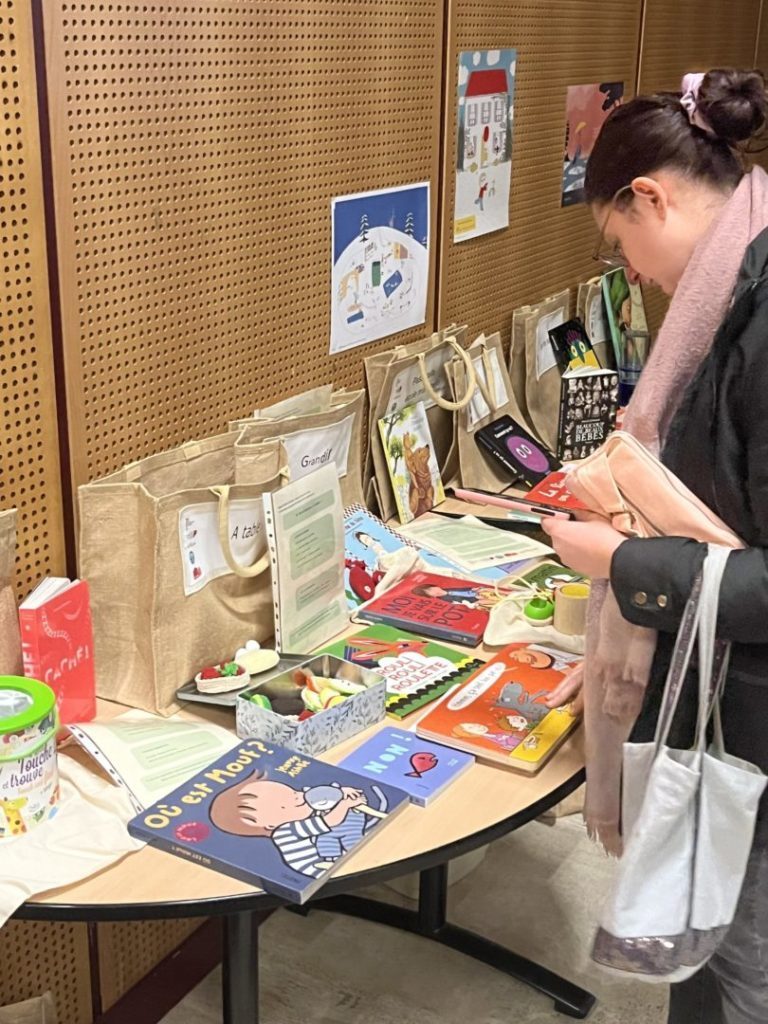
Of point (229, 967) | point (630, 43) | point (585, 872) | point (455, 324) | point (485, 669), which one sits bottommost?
point (585, 872)

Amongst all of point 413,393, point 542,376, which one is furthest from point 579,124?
point 413,393

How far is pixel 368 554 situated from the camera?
2250 millimetres

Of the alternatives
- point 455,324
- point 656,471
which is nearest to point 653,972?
point 656,471

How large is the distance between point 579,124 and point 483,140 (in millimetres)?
636

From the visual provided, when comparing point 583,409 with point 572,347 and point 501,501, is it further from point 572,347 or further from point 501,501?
point 501,501

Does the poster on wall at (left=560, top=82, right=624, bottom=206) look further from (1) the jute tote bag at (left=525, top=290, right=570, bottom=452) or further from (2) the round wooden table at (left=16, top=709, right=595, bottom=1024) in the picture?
(2) the round wooden table at (left=16, top=709, right=595, bottom=1024)

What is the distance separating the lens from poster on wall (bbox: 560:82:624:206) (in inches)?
127

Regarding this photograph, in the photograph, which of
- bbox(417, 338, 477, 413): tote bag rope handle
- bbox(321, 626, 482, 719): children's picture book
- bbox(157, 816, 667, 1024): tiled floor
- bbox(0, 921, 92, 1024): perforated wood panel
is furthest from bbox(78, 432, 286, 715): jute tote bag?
bbox(157, 816, 667, 1024): tiled floor

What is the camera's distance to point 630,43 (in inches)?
137

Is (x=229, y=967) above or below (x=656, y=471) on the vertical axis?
below

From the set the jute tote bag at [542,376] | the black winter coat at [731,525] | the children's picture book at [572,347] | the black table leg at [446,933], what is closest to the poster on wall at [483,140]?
the jute tote bag at [542,376]

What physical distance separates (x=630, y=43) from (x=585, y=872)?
237 cm

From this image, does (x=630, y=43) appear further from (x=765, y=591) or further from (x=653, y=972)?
(x=653, y=972)

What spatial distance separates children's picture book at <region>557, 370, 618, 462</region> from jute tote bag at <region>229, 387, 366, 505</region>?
763mm
